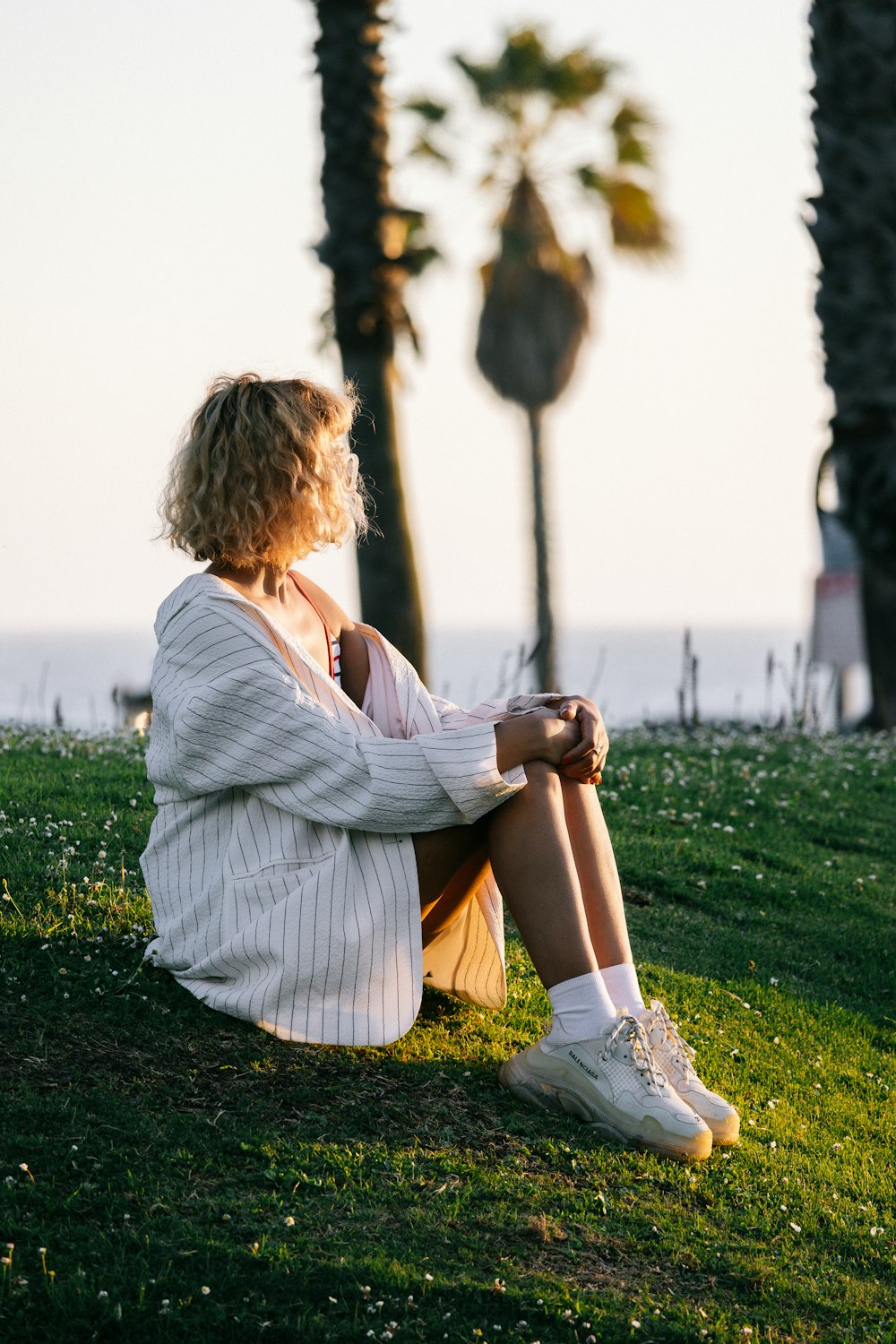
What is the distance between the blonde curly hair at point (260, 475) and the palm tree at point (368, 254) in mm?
6223

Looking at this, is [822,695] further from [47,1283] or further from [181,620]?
[47,1283]

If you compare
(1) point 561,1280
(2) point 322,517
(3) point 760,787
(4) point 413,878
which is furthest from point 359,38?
(1) point 561,1280

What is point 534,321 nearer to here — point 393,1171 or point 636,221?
point 636,221

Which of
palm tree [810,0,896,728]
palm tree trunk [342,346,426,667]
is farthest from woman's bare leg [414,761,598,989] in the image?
palm tree [810,0,896,728]

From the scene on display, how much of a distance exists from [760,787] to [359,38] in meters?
6.30

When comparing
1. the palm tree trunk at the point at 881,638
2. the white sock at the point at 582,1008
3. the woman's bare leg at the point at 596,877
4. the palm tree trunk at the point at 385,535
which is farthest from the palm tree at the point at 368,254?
the white sock at the point at 582,1008

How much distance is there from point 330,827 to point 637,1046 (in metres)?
0.96

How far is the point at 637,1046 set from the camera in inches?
136

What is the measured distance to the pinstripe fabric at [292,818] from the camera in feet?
11.3

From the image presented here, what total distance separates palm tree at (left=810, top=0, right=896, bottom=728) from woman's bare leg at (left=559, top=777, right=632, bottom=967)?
7.66 meters

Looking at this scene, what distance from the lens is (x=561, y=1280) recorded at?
112 inches

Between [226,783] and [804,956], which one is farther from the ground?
[226,783]

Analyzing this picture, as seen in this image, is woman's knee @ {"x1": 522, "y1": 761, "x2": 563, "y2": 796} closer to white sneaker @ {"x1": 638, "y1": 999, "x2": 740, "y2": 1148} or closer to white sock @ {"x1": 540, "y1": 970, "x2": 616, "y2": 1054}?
white sock @ {"x1": 540, "y1": 970, "x2": 616, "y2": 1054}

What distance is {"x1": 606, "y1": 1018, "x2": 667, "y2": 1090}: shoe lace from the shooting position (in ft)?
11.3
